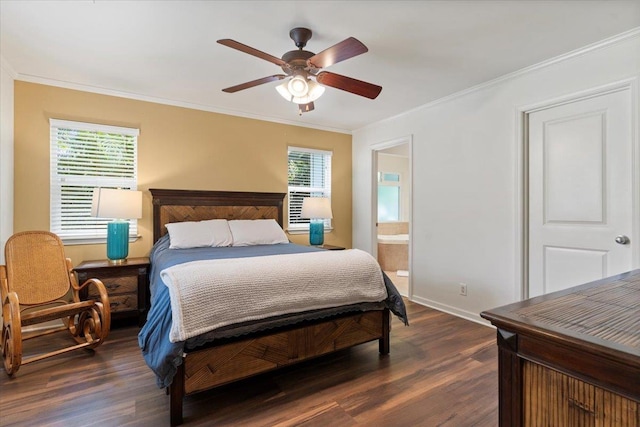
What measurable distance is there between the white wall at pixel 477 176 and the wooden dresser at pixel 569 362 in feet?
7.55

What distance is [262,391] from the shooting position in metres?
2.06

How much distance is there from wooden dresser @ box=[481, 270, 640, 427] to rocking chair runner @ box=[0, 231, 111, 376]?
2.83m

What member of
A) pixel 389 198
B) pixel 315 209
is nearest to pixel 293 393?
pixel 315 209

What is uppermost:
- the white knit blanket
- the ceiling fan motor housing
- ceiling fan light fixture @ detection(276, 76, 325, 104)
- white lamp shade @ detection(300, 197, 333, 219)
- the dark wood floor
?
the ceiling fan motor housing

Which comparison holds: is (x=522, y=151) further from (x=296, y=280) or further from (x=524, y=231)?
(x=296, y=280)

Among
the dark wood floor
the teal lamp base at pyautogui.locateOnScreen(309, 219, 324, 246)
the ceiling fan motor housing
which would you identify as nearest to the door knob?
the dark wood floor

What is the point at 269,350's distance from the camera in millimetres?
2008

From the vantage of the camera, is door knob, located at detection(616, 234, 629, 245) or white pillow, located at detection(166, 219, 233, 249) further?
white pillow, located at detection(166, 219, 233, 249)

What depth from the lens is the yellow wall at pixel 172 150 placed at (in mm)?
3109

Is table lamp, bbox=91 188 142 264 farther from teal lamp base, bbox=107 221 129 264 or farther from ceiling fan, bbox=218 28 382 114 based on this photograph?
ceiling fan, bbox=218 28 382 114

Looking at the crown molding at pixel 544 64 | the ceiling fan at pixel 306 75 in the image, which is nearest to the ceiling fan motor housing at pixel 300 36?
the ceiling fan at pixel 306 75

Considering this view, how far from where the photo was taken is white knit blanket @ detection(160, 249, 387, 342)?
5.73ft

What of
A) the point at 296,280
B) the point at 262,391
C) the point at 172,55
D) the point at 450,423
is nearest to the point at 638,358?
the point at 450,423

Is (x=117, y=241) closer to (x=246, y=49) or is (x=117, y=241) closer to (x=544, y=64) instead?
(x=246, y=49)
